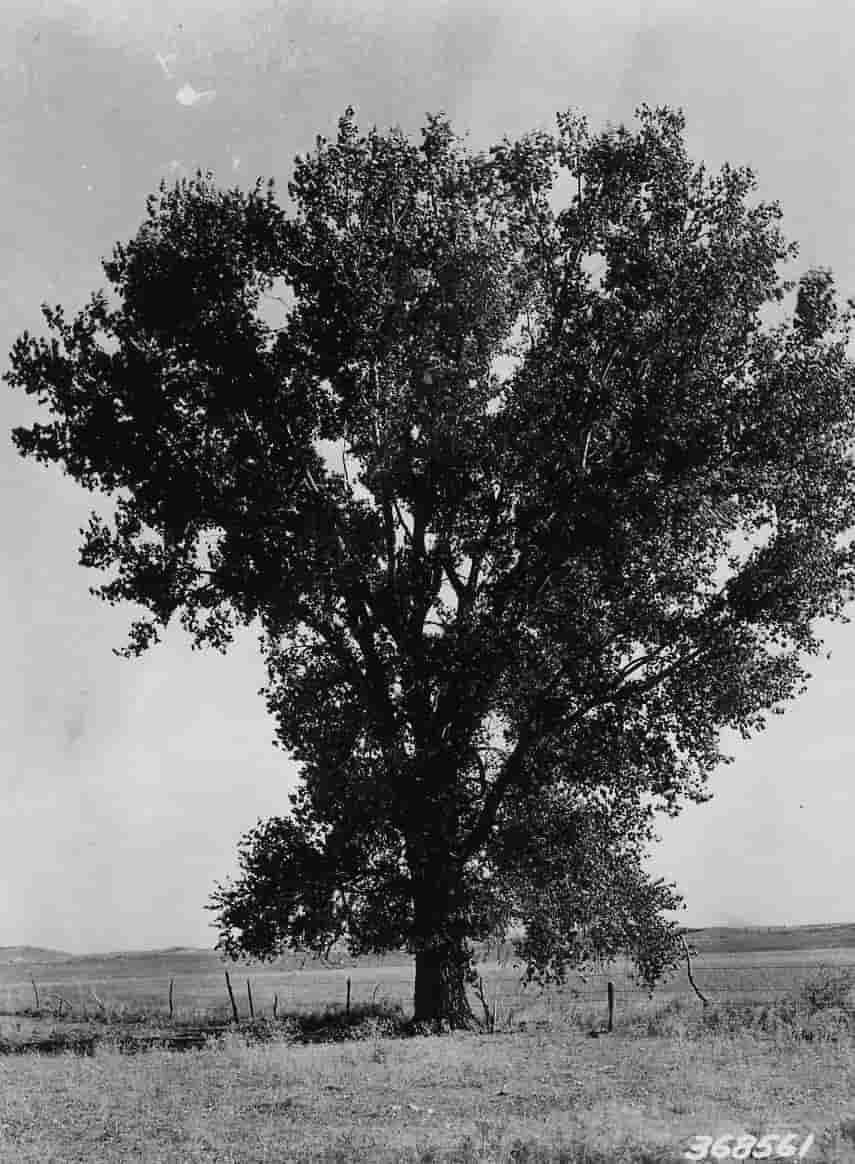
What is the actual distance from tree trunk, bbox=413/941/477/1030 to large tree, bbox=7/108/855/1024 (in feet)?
0.23

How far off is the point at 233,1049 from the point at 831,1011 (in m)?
15.2

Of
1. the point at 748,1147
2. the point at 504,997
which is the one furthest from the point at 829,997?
the point at 748,1147

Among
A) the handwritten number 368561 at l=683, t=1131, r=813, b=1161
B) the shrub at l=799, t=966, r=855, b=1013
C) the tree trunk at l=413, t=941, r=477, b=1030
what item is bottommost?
the shrub at l=799, t=966, r=855, b=1013

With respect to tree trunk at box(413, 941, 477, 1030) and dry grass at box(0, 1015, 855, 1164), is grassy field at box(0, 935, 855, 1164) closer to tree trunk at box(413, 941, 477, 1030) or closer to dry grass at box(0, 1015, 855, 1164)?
dry grass at box(0, 1015, 855, 1164)

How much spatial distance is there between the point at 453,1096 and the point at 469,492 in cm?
1293

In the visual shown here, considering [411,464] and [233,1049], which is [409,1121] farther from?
[411,464]

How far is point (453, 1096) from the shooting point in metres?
17.7

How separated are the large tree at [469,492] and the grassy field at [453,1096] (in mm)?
3037

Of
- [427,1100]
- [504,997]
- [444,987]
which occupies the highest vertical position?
[444,987]

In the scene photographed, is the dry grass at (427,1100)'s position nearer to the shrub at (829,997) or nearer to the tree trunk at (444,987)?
the tree trunk at (444,987)

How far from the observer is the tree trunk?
2677cm

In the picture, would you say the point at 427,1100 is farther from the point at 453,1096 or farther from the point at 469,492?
the point at 469,492

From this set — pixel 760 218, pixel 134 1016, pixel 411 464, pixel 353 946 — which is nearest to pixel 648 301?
pixel 760 218

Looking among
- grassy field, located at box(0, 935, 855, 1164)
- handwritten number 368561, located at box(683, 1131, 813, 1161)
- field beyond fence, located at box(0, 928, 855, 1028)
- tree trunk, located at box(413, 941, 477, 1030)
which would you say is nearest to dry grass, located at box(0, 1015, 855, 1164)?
grassy field, located at box(0, 935, 855, 1164)
